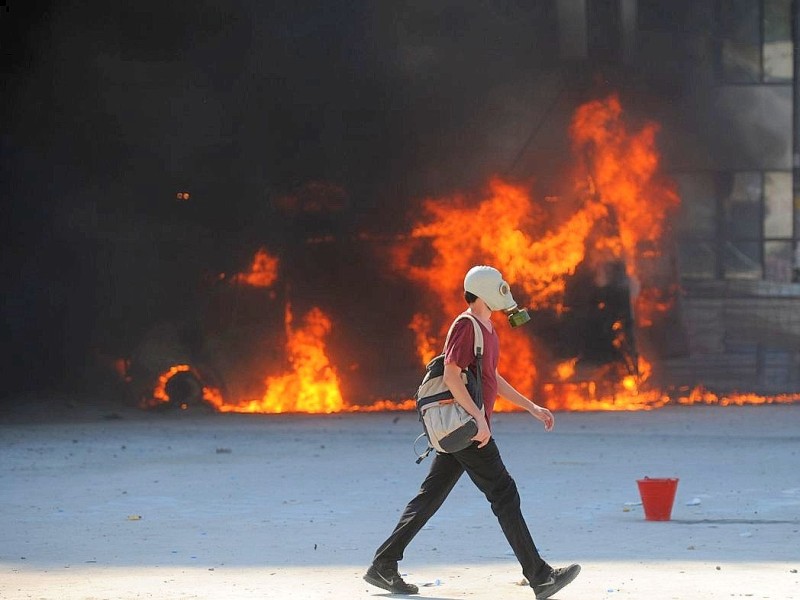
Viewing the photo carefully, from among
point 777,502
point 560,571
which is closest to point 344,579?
point 560,571

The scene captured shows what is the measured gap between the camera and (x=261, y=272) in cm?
1912

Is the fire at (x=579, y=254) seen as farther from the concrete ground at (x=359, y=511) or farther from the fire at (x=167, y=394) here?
the fire at (x=167, y=394)

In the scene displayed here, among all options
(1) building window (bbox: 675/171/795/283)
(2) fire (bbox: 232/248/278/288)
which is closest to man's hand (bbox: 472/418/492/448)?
(1) building window (bbox: 675/171/795/283)

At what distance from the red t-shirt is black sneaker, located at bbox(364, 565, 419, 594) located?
2.72ft

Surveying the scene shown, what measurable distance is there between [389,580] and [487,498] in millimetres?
610

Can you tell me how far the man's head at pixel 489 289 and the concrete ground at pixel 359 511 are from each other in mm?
1320

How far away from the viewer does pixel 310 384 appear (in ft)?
63.3

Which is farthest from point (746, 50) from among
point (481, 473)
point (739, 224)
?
point (481, 473)

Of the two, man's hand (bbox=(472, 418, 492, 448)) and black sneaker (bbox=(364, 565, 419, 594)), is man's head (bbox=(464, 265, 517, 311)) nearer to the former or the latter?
man's hand (bbox=(472, 418, 492, 448))

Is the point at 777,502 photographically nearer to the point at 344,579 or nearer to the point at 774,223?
the point at 344,579

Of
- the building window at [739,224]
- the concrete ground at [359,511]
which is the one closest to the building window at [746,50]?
the building window at [739,224]

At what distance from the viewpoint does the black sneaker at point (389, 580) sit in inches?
271

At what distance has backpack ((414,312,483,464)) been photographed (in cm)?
662

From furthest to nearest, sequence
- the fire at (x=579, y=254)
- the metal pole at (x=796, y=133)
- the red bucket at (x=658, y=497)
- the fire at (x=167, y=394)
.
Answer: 1. the fire at (x=167, y=394)
2. the fire at (x=579, y=254)
3. the metal pole at (x=796, y=133)
4. the red bucket at (x=658, y=497)
